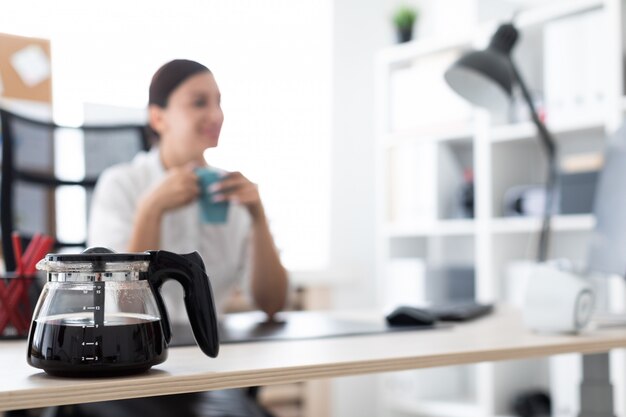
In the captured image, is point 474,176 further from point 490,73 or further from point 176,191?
point 176,191

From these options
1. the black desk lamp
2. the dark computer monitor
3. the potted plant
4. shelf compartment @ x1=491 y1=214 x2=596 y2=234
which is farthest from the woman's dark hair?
the potted plant

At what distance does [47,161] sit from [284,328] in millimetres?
995

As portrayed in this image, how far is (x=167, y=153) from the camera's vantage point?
5.50 feet

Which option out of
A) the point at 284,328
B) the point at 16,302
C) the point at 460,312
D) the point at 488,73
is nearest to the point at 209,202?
the point at 284,328

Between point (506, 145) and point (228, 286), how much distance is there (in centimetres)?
153

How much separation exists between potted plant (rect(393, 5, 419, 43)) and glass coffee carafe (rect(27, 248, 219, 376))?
2.82 metres

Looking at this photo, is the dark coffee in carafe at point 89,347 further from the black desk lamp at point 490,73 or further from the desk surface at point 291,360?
the black desk lamp at point 490,73

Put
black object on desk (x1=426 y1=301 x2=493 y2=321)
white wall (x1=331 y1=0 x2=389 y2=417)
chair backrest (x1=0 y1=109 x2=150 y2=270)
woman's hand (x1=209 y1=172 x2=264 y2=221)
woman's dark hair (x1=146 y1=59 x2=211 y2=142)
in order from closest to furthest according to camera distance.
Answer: woman's dark hair (x1=146 y1=59 x2=211 y2=142) < woman's hand (x1=209 y1=172 x2=264 y2=221) < black object on desk (x1=426 y1=301 x2=493 y2=321) < chair backrest (x1=0 y1=109 x2=150 y2=270) < white wall (x1=331 y1=0 x2=389 y2=417)

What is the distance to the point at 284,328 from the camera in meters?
1.26

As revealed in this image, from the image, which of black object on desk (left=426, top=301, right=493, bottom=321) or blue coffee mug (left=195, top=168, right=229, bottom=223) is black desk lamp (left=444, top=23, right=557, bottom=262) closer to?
black object on desk (left=426, top=301, right=493, bottom=321)

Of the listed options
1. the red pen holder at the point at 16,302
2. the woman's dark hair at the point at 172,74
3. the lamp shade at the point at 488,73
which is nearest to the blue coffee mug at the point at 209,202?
the woman's dark hair at the point at 172,74

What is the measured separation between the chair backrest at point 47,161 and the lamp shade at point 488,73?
876 millimetres

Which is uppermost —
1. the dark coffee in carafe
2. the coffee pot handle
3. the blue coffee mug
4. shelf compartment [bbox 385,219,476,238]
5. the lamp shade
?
the lamp shade

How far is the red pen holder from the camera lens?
42.6 inches
